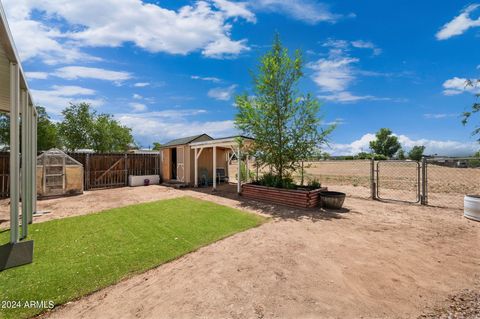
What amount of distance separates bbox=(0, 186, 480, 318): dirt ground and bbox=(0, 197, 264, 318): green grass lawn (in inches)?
13.3

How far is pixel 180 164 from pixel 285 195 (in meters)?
8.41

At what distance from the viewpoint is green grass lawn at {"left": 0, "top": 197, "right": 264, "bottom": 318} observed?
2986mm

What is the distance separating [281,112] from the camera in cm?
923

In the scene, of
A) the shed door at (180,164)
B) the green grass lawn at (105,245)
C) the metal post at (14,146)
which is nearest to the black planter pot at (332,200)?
the green grass lawn at (105,245)

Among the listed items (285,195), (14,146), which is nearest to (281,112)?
(285,195)

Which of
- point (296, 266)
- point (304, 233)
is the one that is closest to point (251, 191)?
point (304, 233)

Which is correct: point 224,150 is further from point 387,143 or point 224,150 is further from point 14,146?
point 387,143

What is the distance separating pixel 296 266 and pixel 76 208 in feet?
26.7

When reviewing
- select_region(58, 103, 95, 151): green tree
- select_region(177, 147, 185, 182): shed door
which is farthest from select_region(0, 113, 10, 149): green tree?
select_region(177, 147, 185, 182): shed door

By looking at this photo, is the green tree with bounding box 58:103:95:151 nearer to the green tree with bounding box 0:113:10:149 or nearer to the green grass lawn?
the green tree with bounding box 0:113:10:149

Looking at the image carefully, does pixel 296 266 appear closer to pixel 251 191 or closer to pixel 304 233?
pixel 304 233

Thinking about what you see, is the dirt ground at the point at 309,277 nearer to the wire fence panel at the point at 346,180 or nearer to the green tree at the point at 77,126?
the wire fence panel at the point at 346,180

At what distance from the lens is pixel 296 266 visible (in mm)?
3566

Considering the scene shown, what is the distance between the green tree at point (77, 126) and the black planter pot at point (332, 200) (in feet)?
82.7
